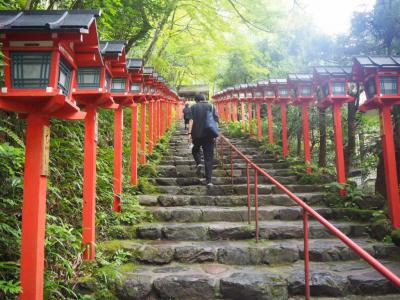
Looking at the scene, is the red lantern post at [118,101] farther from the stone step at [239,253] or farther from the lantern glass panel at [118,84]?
the stone step at [239,253]

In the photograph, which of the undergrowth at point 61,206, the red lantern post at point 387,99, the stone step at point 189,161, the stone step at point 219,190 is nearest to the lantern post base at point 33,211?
the undergrowth at point 61,206

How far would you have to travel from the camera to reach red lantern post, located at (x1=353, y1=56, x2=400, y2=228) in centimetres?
546

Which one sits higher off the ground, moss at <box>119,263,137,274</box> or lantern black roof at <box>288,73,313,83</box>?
lantern black roof at <box>288,73,313,83</box>

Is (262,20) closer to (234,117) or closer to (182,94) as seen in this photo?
(234,117)

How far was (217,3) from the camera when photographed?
385 inches

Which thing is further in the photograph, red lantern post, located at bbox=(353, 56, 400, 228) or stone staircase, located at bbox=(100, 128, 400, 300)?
red lantern post, located at bbox=(353, 56, 400, 228)

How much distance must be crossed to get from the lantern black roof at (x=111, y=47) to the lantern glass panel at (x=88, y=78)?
0.29 m

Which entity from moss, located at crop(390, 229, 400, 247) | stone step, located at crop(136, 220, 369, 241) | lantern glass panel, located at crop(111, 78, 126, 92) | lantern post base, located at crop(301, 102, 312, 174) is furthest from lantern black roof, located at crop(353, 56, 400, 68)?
lantern glass panel, located at crop(111, 78, 126, 92)

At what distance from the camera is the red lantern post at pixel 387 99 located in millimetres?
5463

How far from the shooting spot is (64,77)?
9.57ft

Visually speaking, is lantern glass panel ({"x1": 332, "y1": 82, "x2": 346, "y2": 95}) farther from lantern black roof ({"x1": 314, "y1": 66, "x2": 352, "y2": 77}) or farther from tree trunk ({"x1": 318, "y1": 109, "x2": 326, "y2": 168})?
tree trunk ({"x1": 318, "y1": 109, "x2": 326, "y2": 168})

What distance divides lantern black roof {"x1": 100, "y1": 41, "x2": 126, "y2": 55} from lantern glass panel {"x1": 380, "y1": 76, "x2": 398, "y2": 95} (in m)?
4.14

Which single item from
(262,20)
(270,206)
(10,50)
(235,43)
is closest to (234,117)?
(235,43)

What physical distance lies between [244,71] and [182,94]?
1823 cm
